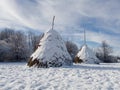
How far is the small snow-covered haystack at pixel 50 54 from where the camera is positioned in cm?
1280

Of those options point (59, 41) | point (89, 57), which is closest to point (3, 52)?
point (89, 57)

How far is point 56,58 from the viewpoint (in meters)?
13.2

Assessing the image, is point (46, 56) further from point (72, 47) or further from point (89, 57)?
point (72, 47)

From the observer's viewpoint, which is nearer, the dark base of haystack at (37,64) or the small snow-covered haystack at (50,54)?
the dark base of haystack at (37,64)

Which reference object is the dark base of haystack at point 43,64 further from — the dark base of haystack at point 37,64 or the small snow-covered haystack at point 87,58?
the small snow-covered haystack at point 87,58

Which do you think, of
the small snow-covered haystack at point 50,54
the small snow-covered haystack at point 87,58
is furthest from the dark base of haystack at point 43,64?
the small snow-covered haystack at point 87,58

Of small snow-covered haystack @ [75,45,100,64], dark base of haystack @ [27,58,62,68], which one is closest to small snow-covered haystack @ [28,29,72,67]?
dark base of haystack @ [27,58,62,68]

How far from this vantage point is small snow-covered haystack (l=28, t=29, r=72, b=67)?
42.0ft

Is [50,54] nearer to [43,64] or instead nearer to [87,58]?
[43,64]

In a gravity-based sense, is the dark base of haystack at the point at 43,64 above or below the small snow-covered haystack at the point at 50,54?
below

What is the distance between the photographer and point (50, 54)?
13195 mm

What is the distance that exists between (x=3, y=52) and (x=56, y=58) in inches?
740

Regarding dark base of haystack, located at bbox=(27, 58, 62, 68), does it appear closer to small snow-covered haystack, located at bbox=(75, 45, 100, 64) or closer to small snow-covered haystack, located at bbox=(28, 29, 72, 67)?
small snow-covered haystack, located at bbox=(28, 29, 72, 67)

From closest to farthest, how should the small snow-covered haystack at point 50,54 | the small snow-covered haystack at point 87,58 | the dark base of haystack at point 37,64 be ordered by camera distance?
1. the dark base of haystack at point 37,64
2. the small snow-covered haystack at point 50,54
3. the small snow-covered haystack at point 87,58
